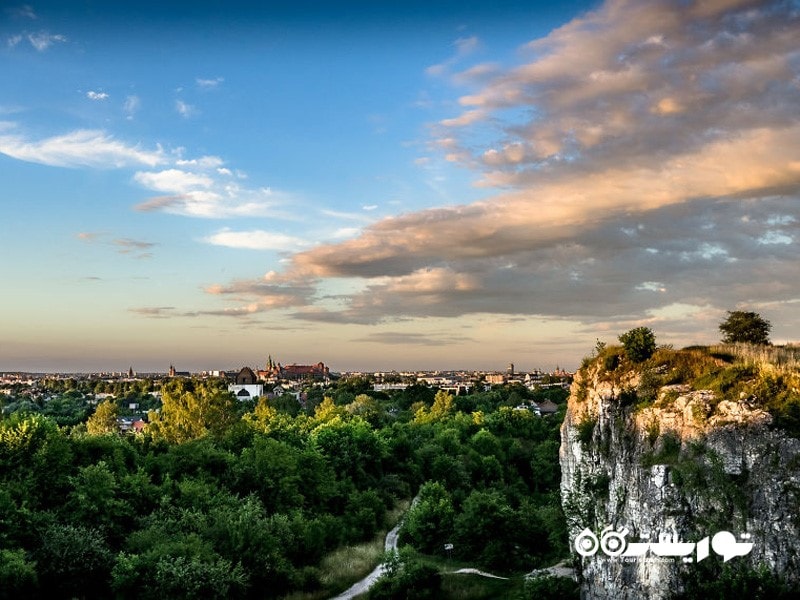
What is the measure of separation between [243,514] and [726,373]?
31.5 metres

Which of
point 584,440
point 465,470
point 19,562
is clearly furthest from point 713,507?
point 465,470

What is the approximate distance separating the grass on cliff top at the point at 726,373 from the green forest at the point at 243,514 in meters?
12.2

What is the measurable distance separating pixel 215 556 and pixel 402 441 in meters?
42.9

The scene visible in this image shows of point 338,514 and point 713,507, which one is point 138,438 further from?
point 713,507

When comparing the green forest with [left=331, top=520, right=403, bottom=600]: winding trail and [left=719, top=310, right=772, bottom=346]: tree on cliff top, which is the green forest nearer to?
[left=331, top=520, right=403, bottom=600]: winding trail

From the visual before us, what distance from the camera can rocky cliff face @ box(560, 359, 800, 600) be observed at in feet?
88.2

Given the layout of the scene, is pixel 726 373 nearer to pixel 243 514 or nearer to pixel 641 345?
pixel 641 345

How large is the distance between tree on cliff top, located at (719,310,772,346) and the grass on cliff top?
6048 mm

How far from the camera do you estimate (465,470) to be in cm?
7750

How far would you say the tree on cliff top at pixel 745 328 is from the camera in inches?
1610
